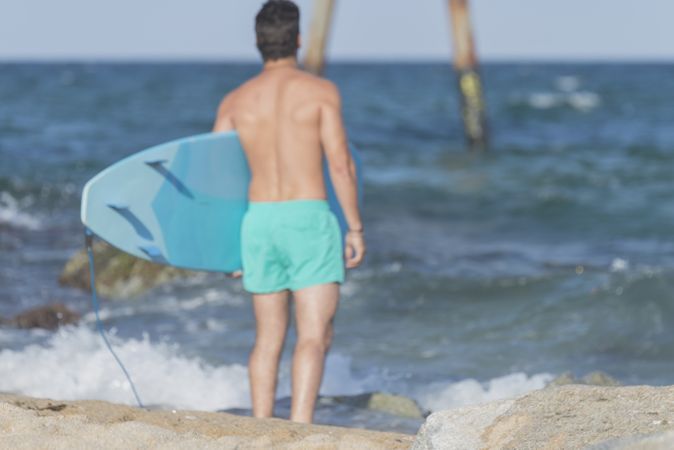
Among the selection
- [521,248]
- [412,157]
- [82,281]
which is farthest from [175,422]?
[412,157]

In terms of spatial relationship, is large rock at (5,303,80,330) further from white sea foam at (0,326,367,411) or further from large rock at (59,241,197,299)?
large rock at (59,241,197,299)

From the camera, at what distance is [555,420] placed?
3121 millimetres

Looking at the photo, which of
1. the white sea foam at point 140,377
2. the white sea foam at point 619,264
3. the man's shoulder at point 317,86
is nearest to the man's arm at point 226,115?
the man's shoulder at point 317,86

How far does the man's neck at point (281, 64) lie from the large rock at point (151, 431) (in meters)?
1.31

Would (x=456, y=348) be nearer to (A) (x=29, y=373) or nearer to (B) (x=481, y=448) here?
(A) (x=29, y=373)

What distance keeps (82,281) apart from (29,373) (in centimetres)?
278

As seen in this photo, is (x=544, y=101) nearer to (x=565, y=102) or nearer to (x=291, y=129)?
(x=565, y=102)

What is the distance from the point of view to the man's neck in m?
4.42

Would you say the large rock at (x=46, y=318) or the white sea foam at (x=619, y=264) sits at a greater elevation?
the large rock at (x=46, y=318)

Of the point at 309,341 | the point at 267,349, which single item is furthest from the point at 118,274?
the point at 309,341

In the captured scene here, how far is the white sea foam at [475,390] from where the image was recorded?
17.9ft

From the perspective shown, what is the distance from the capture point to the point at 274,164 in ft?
14.5

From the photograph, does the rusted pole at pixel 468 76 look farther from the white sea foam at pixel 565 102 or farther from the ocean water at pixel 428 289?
the white sea foam at pixel 565 102

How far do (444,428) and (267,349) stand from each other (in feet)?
4.63
